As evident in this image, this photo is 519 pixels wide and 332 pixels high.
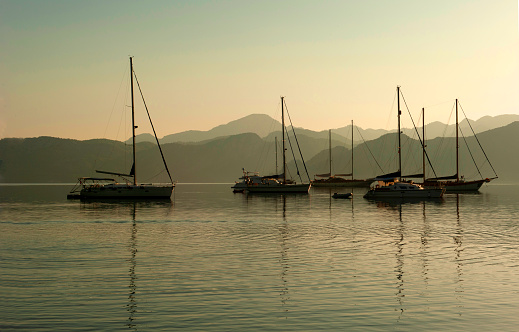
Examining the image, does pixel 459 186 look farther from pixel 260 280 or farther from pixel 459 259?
pixel 260 280

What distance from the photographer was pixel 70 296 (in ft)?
68.7

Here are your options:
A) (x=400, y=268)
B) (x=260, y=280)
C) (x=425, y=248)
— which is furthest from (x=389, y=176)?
(x=260, y=280)

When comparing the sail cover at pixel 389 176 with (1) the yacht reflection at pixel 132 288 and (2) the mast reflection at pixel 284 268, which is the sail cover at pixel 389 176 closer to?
(2) the mast reflection at pixel 284 268

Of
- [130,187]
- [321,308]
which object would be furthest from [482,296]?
[130,187]

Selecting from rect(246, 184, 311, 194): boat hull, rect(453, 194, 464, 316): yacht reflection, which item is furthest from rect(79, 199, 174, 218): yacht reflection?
rect(246, 184, 311, 194): boat hull

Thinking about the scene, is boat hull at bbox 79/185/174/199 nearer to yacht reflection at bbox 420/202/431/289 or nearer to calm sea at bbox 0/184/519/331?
calm sea at bbox 0/184/519/331

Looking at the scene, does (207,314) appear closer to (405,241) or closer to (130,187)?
(405,241)

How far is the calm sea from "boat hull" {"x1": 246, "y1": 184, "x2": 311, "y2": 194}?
262 ft

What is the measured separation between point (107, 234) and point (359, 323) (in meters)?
30.4

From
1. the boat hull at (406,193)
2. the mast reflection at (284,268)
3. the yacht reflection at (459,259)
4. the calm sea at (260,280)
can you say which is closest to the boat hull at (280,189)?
the boat hull at (406,193)

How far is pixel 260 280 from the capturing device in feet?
79.9

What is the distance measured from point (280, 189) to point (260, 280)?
10575 cm

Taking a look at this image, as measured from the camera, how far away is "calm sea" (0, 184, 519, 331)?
17797mm

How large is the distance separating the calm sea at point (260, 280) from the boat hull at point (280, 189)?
79720mm
